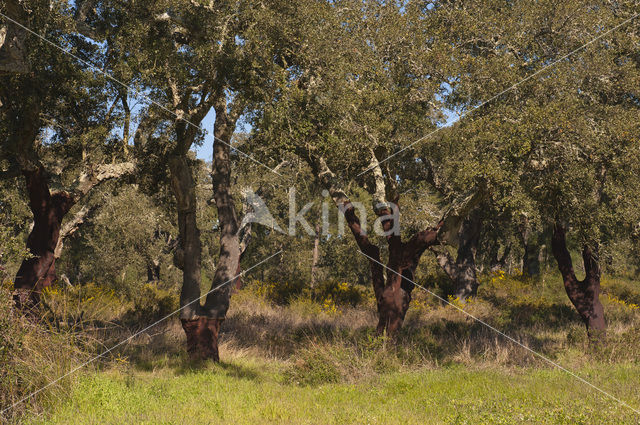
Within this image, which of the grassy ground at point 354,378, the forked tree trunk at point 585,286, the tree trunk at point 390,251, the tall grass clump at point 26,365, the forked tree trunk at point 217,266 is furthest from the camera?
the forked tree trunk at point 585,286

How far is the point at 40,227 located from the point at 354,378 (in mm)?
8909

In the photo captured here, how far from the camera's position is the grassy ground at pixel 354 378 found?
25.7 feet

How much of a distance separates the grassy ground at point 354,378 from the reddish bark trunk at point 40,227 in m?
1.69

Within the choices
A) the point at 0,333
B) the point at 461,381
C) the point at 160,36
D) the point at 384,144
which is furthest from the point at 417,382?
the point at 160,36

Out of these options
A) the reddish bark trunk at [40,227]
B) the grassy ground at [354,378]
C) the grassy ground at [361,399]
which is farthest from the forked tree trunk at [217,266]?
the reddish bark trunk at [40,227]

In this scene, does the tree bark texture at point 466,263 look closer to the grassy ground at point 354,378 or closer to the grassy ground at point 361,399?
the grassy ground at point 354,378

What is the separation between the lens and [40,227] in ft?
45.3

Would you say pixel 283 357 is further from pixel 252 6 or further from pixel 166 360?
pixel 252 6

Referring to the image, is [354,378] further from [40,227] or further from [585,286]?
[40,227]

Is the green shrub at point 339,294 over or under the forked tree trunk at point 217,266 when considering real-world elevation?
under

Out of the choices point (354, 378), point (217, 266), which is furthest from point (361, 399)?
point (217, 266)

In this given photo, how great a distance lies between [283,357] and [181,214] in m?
4.57

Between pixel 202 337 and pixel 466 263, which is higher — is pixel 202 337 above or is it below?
below

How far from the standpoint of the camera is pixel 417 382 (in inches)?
400
